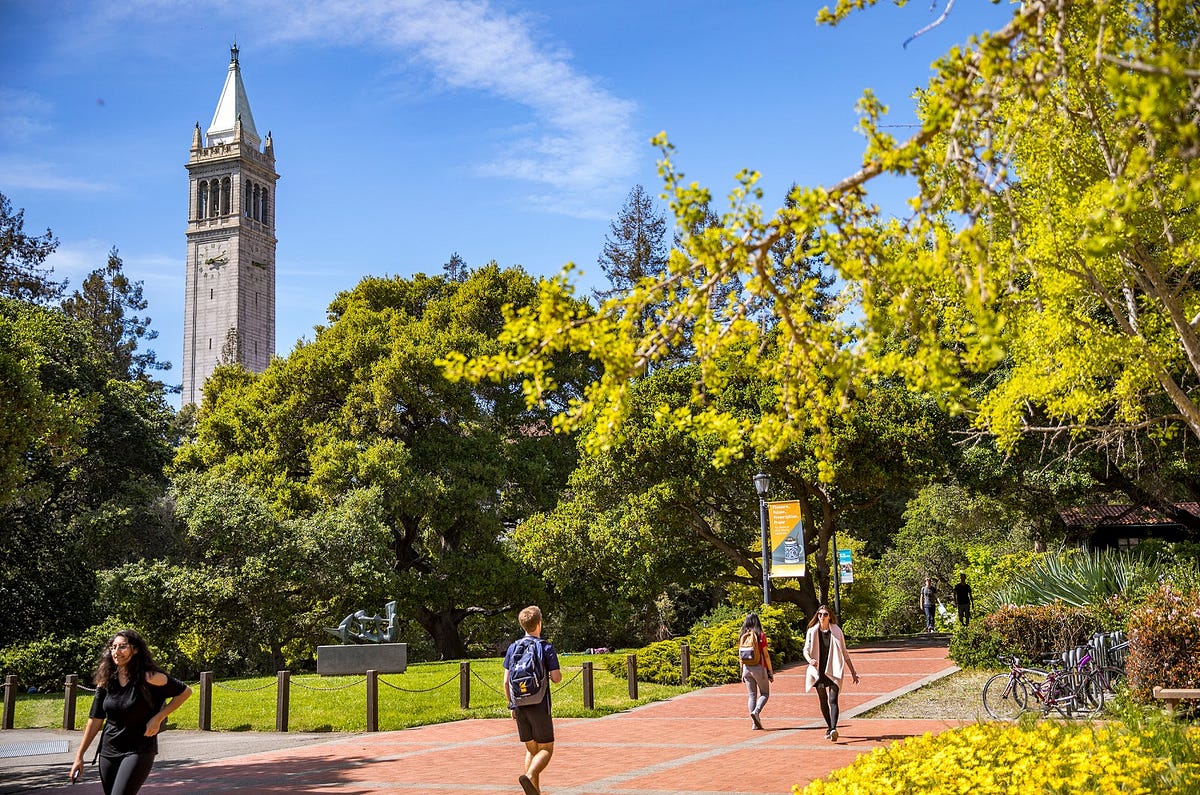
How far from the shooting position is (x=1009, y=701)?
48.6ft

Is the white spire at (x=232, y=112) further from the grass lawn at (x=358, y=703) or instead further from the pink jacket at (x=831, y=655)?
the pink jacket at (x=831, y=655)

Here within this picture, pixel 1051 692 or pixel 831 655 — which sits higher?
pixel 831 655

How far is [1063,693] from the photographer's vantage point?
1343 centimetres

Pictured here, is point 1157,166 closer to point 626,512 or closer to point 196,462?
point 626,512

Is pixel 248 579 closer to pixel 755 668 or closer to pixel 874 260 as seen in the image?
pixel 755 668

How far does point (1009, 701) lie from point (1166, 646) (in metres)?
2.53

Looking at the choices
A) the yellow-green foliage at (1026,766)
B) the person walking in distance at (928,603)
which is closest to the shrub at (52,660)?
the yellow-green foliage at (1026,766)

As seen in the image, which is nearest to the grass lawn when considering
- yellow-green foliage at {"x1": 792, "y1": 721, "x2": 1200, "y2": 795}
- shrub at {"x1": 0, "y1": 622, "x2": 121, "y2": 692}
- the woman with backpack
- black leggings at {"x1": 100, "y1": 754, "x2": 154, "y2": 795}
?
shrub at {"x1": 0, "y1": 622, "x2": 121, "y2": 692}

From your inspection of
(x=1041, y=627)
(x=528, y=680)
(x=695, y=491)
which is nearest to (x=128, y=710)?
(x=528, y=680)

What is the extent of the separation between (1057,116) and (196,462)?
1226 inches

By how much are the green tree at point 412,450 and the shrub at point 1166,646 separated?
2136cm

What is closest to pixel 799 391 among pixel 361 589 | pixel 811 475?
pixel 811 475

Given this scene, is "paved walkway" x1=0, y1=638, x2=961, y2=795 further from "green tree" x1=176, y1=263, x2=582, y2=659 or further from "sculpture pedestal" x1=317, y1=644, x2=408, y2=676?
"green tree" x1=176, y1=263, x2=582, y2=659

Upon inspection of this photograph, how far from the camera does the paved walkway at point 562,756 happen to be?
404 inches
